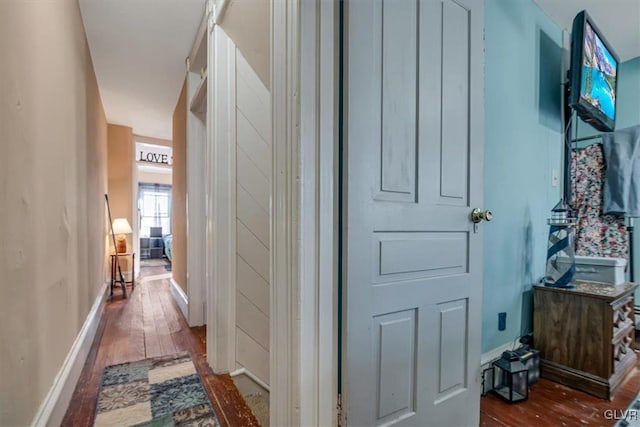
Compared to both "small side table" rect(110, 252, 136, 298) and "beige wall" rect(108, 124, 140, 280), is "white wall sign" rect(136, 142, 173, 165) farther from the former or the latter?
"small side table" rect(110, 252, 136, 298)

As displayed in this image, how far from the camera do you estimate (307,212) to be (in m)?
0.87

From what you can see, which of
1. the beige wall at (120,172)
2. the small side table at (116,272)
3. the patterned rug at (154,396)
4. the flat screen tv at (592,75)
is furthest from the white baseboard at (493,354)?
the beige wall at (120,172)

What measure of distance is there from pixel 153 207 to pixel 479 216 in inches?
364

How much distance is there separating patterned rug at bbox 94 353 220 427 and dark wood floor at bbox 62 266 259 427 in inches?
1.8

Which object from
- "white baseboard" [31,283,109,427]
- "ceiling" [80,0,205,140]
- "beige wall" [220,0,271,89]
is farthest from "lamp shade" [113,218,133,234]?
"beige wall" [220,0,271,89]

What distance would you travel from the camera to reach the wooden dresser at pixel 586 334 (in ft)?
5.40

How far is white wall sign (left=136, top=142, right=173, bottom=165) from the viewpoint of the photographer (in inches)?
235

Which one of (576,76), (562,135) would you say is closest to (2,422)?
(576,76)

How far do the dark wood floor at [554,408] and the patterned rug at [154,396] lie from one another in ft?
4.53

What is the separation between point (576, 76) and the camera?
6.11 ft

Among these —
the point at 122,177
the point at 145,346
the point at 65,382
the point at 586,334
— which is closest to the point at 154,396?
the point at 65,382

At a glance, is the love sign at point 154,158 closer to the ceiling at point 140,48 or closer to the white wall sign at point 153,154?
the white wall sign at point 153,154

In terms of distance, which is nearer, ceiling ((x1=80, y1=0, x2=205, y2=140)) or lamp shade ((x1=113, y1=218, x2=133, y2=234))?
ceiling ((x1=80, y1=0, x2=205, y2=140))

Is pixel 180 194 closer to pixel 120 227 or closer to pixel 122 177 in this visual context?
pixel 120 227
